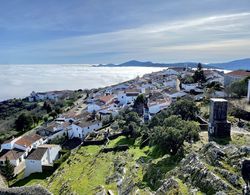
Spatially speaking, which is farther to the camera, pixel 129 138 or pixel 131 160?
pixel 129 138

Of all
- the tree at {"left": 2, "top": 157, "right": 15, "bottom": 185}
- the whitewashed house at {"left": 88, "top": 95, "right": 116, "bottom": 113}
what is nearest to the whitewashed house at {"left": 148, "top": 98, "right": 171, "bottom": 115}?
the whitewashed house at {"left": 88, "top": 95, "right": 116, "bottom": 113}

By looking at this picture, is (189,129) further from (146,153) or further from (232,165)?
(232,165)

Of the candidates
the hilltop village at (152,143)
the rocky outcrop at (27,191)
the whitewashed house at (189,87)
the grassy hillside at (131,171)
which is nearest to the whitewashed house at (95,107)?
the hilltop village at (152,143)

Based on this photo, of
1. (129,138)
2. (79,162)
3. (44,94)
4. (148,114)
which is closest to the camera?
(79,162)

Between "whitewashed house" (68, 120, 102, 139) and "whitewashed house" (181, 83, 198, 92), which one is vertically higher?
"whitewashed house" (181, 83, 198, 92)

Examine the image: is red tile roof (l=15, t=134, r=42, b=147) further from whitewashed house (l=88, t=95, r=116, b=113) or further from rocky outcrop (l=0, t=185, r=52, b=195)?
rocky outcrop (l=0, t=185, r=52, b=195)

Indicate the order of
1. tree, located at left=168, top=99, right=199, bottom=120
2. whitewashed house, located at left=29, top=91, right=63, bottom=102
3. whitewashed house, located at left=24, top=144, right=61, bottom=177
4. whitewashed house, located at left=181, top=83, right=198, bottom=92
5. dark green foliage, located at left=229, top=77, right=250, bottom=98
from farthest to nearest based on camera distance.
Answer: whitewashed house, located at left=29, top=91, right=63, bottom=102 → whitewashed house, located at left=181, top=83, right=198, bottom=92 → dark green foliage, located at left=229, top=77, right=250, bottom=98 → whitewashed house, located at left=24, top=144, right=61, bottom=177 → tree, located at left=168, top=99, right=199, bottom=120

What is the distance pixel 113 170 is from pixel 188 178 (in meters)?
13.0

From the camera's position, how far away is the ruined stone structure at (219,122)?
3064 cm

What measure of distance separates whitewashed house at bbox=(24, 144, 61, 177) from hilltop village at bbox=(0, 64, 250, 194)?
0.14 m

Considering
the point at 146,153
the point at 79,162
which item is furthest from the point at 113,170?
the point at 79,162

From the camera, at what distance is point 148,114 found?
5191 cm

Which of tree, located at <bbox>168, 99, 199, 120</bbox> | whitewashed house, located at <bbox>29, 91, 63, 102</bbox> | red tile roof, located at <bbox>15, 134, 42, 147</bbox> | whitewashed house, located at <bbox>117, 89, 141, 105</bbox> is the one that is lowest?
whitewashed house, located at <bbox>29, 91, 63, 102</bbox>

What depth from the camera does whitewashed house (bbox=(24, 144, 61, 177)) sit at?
40156mm
